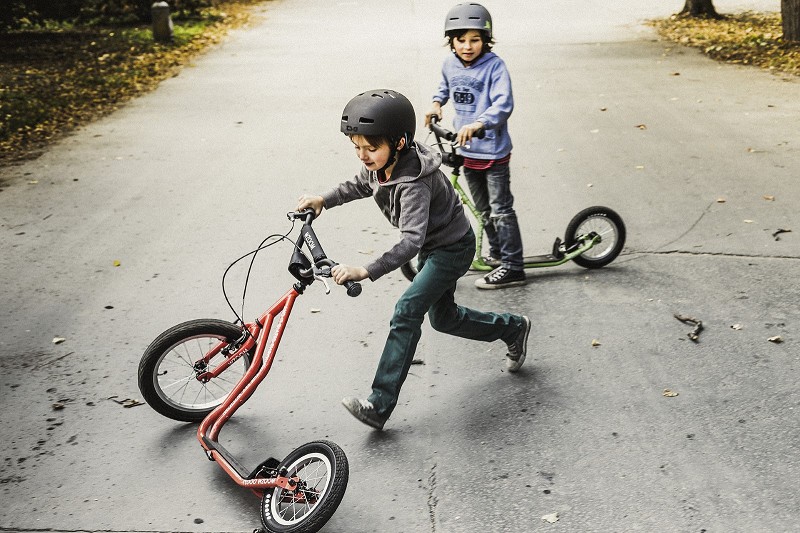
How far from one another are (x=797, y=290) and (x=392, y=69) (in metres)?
8.78

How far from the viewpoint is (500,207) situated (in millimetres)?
5676

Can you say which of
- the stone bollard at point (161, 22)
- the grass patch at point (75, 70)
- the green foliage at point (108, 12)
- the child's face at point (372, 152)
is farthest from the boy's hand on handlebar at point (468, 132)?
the green foliage at point (108, 12)

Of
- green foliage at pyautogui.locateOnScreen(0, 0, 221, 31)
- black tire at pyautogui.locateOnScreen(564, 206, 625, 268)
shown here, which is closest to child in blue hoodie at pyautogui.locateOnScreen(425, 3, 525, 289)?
black tire at pyautogui.locateOnScreen(564, 206, 625, 268)

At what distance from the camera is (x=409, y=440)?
13.8 ft

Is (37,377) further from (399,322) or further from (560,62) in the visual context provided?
(560,62)

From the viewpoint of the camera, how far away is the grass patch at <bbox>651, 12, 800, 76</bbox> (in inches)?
514

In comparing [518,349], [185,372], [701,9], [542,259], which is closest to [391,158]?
[518,349]

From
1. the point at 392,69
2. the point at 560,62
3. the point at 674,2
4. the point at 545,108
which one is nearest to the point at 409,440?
the point at 545,108

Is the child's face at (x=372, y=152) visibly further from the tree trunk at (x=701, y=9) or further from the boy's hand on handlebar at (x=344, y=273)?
the tree trunk at (x=701, y=9)

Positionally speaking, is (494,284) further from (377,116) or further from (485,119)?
(377,116)

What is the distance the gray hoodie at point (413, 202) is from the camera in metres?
3.82

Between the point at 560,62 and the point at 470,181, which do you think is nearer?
the point at 470,181

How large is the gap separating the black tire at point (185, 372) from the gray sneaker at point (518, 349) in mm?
1440

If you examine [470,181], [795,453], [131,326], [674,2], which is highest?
[674,2]
